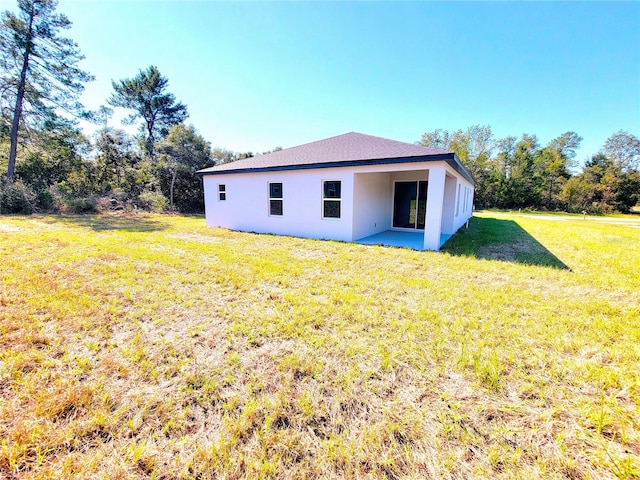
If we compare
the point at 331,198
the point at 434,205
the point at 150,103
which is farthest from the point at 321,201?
the point at 150,103

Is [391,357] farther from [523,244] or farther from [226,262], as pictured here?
[523,244]

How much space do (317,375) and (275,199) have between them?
804cm

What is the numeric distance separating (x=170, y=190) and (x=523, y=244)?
19857 mm

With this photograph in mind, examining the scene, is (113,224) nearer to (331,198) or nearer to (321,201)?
(321,201)

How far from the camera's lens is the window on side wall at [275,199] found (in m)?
9.49

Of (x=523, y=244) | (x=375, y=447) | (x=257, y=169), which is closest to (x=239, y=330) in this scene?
(x=375, y=447)

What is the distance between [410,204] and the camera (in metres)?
10.4

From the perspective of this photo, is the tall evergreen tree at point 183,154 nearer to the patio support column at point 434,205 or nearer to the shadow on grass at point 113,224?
the shadow on grass at point 113,224

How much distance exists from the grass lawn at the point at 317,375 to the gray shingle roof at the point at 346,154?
3.60 metres

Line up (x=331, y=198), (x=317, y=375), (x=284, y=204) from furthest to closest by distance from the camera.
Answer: (x=284, y=204)
(x=331, y=198)
(x=317, y=375)

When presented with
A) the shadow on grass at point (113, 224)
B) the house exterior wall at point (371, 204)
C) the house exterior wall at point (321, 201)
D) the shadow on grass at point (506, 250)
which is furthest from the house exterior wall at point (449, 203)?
the shadow on grass at point (113, 224)

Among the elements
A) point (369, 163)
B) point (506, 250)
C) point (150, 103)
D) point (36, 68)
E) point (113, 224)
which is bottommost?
point (506, 250)

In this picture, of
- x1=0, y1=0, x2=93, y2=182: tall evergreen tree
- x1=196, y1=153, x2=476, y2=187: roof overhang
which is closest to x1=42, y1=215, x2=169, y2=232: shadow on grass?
x1=196, y1=153, x2=476, y2=187: roof overhang

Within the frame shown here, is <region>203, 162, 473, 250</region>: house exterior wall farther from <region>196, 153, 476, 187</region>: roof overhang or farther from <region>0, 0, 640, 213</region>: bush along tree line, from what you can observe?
<region>0, 0, 640, 213</region>: bush along tree line
